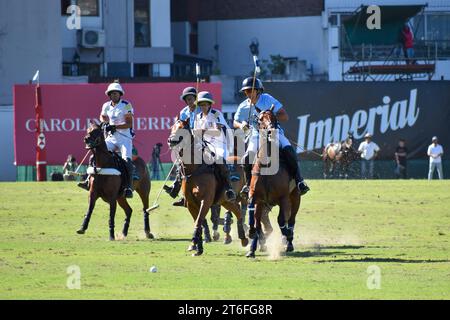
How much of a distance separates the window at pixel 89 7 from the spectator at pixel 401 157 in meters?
19.7

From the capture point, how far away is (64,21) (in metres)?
56.4

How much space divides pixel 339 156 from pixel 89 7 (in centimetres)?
1926

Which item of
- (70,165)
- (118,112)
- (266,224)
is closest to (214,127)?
(266,224)

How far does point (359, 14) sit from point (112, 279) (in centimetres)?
3737

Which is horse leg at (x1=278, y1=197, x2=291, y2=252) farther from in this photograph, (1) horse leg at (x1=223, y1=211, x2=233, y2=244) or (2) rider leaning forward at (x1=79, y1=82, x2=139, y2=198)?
(2) rider leaning forward at (x1=79, y1=82, x2=139, y2=198)

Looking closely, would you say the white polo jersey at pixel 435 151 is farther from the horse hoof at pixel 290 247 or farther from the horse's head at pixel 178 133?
the horse's head at pixel 178 133

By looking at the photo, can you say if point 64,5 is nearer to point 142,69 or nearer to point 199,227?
point 142,69

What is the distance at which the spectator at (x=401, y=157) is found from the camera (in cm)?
4369

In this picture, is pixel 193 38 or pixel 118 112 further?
pixel 193 38

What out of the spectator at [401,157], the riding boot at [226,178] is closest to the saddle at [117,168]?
the riding boot at [226,178]

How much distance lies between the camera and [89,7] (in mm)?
57125

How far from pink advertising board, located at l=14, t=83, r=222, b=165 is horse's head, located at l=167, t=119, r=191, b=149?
81.9 ft

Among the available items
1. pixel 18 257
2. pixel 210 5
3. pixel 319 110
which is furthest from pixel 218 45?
pixel 18 257
